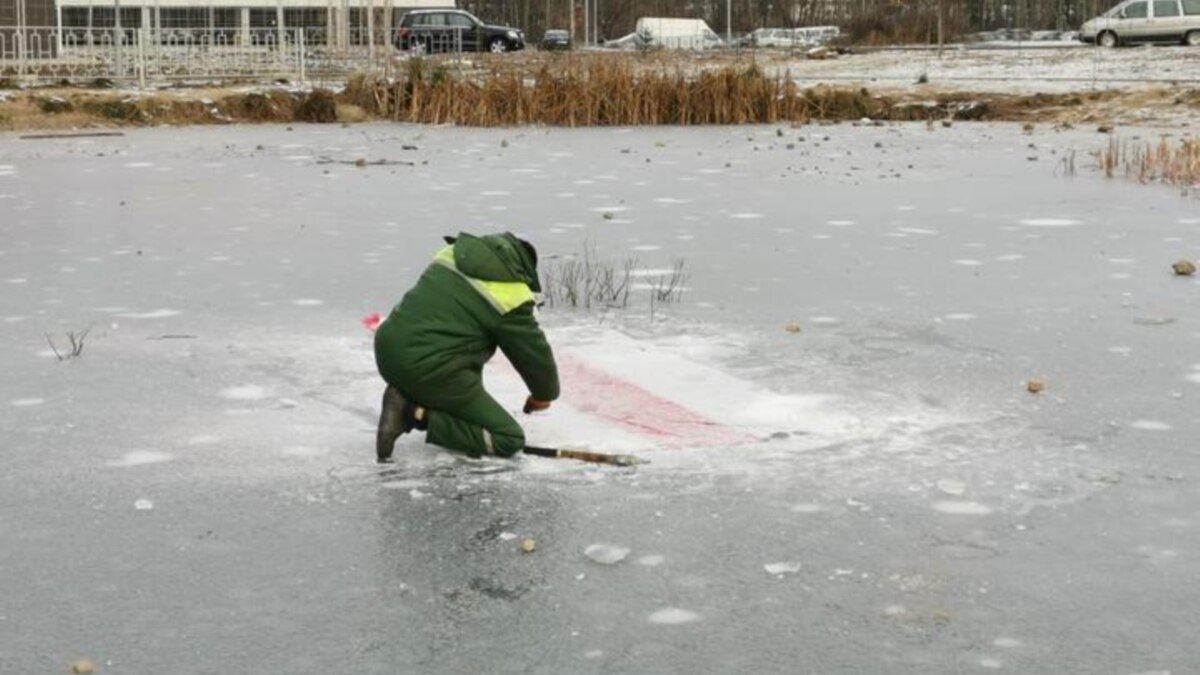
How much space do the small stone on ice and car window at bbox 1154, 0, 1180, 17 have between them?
1809 inches

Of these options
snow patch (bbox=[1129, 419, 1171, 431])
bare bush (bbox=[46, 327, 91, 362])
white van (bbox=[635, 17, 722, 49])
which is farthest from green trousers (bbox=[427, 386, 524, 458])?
white van (bbox=[635, 17, 722, 49])

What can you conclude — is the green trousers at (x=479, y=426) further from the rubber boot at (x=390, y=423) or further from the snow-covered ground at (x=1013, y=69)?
the snow-covered ground at (x=1013, y=69)

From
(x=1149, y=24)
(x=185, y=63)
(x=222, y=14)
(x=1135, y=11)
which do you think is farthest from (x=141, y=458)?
(x=222, y=14)

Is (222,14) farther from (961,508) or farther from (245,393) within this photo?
(961,508)

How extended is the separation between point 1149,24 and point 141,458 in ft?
150

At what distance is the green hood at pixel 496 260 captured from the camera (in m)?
5.83

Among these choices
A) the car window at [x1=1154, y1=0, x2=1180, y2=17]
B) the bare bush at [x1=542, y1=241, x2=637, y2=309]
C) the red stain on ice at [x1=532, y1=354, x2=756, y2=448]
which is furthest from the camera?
the car window at [x1=1154, y1=0, x2=1180, y2=17]

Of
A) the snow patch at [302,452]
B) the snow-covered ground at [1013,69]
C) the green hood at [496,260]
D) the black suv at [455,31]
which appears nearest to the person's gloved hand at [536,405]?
the green hood at [496,260]

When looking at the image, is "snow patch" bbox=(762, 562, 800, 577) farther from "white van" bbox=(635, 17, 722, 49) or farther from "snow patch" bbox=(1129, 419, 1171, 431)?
"white van" bbox=(635, 17, 722, 49)

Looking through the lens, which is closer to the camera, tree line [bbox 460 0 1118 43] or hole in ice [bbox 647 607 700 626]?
hole in ice [bbox 647 607 700 626]

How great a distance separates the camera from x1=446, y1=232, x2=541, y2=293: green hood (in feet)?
19.1

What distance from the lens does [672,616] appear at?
438 cm

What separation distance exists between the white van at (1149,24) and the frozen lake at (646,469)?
37037mm

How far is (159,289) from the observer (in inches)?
385
